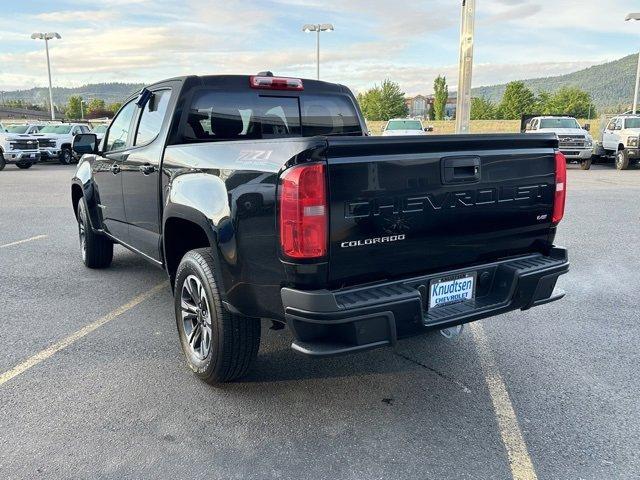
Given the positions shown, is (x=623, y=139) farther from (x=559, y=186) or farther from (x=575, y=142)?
(x=559, y=186)

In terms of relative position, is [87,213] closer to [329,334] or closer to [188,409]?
[188,409]

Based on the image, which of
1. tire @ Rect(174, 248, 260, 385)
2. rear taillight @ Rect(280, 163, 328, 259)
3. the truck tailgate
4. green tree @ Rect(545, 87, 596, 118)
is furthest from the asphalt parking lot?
green tree @ Rect(545, 87, 596, 118)

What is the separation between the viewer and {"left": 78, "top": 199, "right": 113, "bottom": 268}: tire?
245 inches

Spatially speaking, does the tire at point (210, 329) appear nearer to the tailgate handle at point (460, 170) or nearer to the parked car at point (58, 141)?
the tailgate handle at point (460, 170)

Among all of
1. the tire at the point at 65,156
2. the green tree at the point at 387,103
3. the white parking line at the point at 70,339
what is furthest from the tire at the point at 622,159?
the green tree at the point at 387,103

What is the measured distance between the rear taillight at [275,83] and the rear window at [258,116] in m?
0.07

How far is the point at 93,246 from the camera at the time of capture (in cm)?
627

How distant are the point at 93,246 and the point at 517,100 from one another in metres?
102

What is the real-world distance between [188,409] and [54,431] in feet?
2.37

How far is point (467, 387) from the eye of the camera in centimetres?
357

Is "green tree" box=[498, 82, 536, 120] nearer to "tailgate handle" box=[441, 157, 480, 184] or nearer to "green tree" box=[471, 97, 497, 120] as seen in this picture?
"green tree" box=[471, 97, 497, 120]

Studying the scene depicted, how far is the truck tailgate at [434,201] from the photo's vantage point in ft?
8.97

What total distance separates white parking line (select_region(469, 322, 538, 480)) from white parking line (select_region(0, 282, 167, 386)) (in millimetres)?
3086

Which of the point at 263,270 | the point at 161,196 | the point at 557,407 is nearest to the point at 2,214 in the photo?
the point at 161,196
